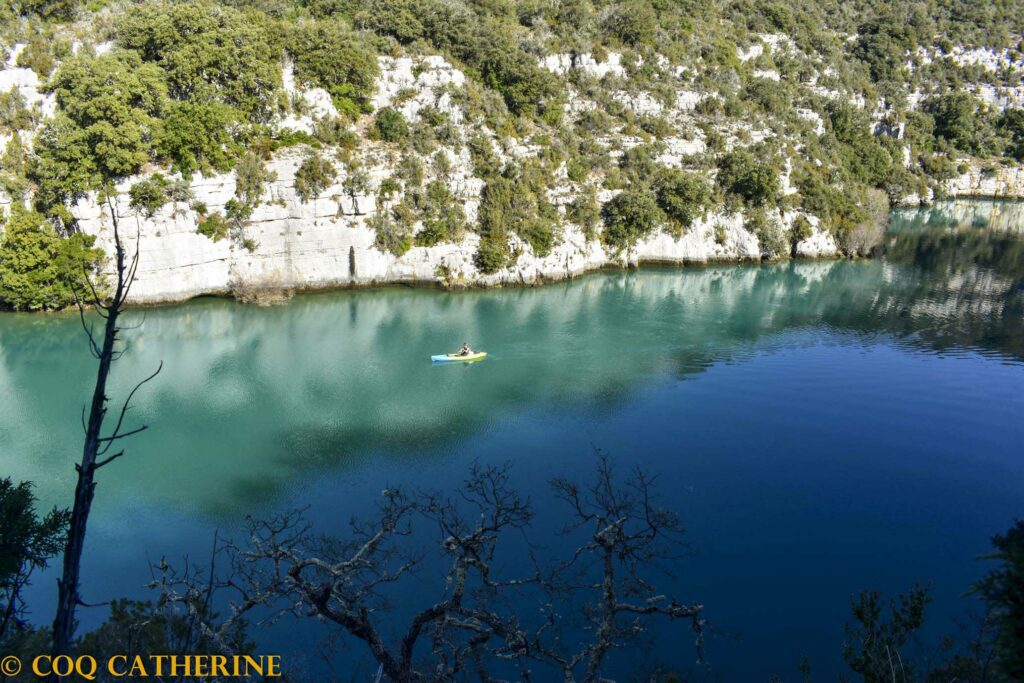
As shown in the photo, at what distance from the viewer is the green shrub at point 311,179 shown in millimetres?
42656

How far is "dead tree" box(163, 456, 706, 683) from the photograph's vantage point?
33.8 feet

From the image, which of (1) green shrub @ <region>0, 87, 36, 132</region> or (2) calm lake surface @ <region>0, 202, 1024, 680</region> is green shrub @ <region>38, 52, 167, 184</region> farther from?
(2) calm lake surface @ <region>0, 202, 1024, 680</region>

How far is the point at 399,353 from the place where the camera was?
34156mm

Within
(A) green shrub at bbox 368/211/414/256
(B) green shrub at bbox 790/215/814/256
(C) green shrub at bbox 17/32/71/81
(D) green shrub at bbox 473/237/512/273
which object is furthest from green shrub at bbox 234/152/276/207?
(B) green shrub at bbox 790/215/814/256

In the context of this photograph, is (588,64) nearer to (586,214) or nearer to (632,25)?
(632,25)

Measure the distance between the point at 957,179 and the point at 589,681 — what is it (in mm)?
99375

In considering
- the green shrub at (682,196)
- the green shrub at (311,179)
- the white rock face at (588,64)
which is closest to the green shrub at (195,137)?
the green shrub at (311,179)

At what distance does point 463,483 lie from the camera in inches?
856

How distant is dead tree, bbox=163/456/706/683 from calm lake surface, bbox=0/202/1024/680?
41.4 inches

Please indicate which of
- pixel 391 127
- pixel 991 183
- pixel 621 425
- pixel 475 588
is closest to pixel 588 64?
pixel 391 127

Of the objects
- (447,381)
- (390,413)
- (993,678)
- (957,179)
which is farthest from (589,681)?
(957,179)

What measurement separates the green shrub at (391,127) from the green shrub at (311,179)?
233 inches

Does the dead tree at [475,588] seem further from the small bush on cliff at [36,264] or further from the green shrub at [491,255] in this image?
the small bush on cliff at [36,264]

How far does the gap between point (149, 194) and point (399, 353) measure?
18624mm
